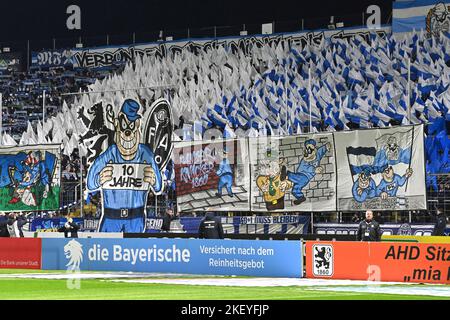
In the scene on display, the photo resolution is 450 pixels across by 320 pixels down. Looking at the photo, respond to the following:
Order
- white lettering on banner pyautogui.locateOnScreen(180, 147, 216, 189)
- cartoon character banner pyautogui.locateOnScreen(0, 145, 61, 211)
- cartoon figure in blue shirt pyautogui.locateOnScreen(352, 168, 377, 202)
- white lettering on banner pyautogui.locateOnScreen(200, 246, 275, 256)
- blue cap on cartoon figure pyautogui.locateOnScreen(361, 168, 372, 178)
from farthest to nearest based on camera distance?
cartoon character banner pyautogui.locateOnScreen(0, 145, 61, 211) → white lettering on banner pyautogui.locateOnScreen(180, 147, 216, 189) → blue cap on cartoon figure pyautogui.locateOnScreen(361, 168, 372, 178) → cartoon figure in blue shirt pyautogui.locateOnScreen(352, 168, 377, 202) → white lettering on banner pyautogui.locateOnScreen(200, 246, 275, 256)

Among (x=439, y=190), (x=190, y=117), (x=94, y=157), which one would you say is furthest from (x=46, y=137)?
(x=439, y=190)

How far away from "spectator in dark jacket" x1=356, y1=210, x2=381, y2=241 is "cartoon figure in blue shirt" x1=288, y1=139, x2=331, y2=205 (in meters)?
5.27

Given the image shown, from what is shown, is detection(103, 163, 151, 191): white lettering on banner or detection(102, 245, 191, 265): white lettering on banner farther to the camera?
detection(103, 163, 151, 191): white lettering on banner

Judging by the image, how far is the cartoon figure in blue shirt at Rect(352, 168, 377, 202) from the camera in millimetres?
30984

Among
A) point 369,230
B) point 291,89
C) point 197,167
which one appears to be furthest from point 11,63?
point 369,230

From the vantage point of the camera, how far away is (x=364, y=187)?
102 feet

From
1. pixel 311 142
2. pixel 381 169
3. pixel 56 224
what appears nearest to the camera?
pixel 381 169

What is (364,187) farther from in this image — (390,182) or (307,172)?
(307,172)

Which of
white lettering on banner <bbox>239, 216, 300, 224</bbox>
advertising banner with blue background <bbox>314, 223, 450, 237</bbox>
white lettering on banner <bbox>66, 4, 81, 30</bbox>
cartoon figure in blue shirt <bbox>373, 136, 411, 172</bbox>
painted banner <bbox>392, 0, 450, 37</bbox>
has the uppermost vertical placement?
white lettering on banner <bbox>66, 4, 81, 30</bbox>

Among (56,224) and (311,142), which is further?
(56,224)

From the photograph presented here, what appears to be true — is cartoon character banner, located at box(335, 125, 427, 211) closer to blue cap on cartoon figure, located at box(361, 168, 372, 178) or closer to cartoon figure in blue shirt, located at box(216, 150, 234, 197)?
blue cap on cartoon figure, located at box(361, 168, 372, 178)

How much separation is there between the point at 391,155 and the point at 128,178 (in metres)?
7.74

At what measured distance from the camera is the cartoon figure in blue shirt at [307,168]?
32219 millimetres

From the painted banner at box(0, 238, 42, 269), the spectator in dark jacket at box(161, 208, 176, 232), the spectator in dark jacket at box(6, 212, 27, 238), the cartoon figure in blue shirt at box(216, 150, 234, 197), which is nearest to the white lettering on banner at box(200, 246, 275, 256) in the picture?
the painted banner at box(0, 238, 42, 269)
